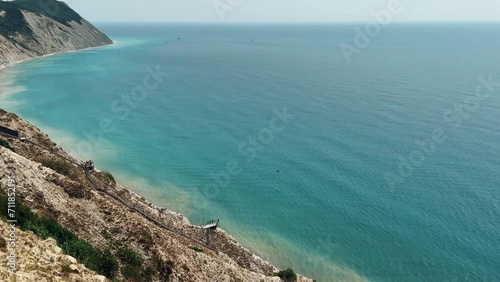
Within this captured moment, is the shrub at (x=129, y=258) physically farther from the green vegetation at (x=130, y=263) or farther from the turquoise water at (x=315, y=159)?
the turquoise water at (x=315, y=159)

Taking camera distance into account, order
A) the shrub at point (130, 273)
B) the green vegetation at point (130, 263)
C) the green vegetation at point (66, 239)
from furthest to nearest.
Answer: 1. the green vegetation at point (130, 263)
2. the shrub at point (130, 273)
3. the green vegetation at point (66, 239)

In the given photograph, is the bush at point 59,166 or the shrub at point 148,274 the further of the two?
the bush at point 59,166

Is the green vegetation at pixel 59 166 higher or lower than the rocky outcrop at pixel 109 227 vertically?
higher

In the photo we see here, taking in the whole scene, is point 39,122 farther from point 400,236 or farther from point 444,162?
point 444,162

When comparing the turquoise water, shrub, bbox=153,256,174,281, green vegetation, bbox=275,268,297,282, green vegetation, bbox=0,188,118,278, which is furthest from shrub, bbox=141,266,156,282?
the turquoise water

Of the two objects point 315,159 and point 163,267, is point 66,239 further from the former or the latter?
point 315,159

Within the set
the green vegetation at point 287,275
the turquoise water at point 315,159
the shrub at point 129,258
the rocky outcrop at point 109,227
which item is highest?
the turquoise water at point 315,159

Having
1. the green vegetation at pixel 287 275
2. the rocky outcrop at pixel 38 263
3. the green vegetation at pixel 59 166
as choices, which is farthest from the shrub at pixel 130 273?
the green vegetation at pixel 59 166
